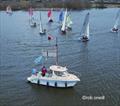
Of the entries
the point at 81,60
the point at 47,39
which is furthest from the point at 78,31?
the point at 81,60

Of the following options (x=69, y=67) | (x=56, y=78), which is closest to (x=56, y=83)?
(x=56, y=78)

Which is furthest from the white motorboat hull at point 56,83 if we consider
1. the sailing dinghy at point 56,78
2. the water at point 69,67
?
the water at point 69,67

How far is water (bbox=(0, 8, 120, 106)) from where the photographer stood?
1683 inches

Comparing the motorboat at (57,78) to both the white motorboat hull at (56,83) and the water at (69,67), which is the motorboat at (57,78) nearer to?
the white motorboat hull at (56,83)

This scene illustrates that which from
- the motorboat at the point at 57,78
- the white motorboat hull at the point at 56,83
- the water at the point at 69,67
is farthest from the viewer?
the white motorboat hull at the point at 56,83

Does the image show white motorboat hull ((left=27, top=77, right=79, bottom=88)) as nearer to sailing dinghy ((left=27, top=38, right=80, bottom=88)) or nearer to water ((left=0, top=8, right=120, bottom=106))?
sailing dinghy ((left=27, top=38, right=80, bottom=88))

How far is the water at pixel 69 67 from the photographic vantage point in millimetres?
A: 42750

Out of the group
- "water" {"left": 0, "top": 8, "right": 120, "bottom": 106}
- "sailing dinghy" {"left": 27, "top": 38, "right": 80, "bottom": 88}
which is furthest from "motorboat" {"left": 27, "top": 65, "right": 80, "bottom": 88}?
"water" {"left": 0, "top": 8, "right": 120, "bottom": 106}

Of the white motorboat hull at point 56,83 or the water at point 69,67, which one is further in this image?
the white motorboat hull at point 56,83

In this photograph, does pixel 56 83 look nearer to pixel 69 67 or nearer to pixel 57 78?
pixel 57 78

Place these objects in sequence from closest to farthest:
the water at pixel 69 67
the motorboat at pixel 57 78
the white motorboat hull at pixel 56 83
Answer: the water at pixel 69 67 < the motorboat at pixel 57 78 < the white motorboat hull at pixel 56 83

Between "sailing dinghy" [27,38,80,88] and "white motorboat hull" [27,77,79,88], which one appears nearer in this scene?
"sailing dinghy" [27,38,80,88]

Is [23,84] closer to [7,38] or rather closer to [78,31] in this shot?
[7,38]

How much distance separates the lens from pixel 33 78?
155 feet
